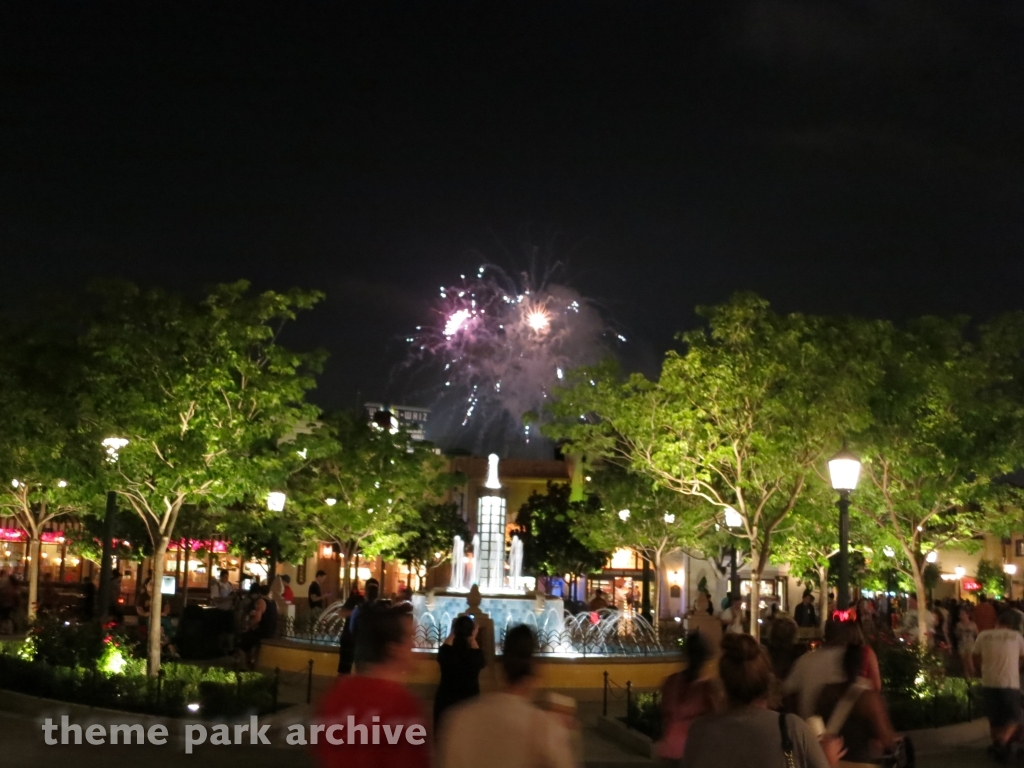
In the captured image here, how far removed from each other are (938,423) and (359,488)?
65.0 ft

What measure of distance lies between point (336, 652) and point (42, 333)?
8.77 metres

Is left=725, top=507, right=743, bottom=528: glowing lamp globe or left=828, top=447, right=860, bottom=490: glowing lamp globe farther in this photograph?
left=725, top=507, right=743, bottom=528: glowing lamp globe

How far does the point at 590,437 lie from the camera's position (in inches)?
989

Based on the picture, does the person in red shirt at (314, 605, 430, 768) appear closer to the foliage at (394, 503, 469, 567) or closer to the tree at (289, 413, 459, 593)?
the tree at (289, 413, 459, 593)

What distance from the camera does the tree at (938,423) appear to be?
2298 cm

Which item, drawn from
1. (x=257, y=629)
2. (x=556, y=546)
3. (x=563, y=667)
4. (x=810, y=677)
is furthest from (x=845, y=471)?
(x=556, y=546)

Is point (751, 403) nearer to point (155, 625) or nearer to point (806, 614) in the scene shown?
point (806, 614)

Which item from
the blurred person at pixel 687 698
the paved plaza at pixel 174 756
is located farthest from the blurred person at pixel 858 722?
the paved plaza at pixel 174 756

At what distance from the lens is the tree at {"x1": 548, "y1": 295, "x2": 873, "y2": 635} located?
21.1 m

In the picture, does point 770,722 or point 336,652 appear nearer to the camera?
point 770,722

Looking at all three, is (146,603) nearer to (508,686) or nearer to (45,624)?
(45,624)

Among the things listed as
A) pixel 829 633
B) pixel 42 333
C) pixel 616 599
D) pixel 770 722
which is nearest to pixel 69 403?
pixel 42 333

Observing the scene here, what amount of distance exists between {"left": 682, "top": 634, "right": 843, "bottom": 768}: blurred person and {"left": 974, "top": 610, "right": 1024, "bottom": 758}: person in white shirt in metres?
8.94

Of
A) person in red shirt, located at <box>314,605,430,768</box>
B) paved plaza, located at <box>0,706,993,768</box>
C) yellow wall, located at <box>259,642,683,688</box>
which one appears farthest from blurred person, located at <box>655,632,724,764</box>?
yellow wall, located at <box>259,642,683,688</box>
